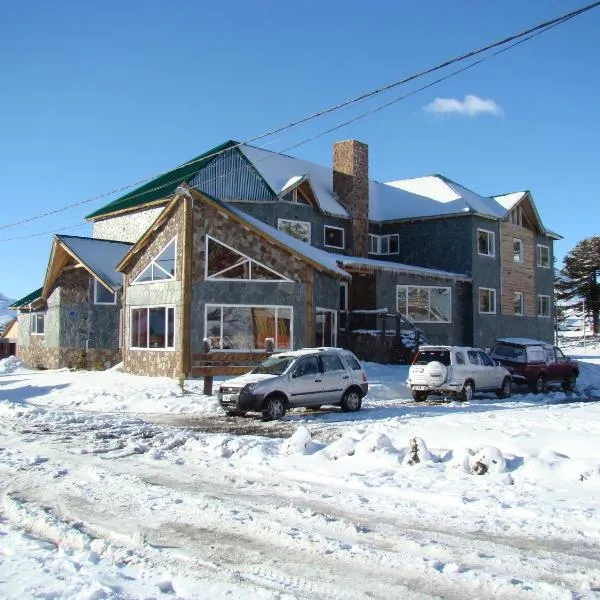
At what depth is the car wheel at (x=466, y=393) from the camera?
2153 cm

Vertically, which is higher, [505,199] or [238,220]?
[505,199]

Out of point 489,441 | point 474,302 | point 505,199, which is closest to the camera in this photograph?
point 489,441

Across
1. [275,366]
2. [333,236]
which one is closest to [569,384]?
[333,236]

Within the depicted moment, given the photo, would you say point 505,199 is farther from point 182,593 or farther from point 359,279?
point 182,593

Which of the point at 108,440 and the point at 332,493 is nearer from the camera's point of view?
the point at 332,493

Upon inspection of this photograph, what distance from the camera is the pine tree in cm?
6762

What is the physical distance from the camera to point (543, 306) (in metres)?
43.0

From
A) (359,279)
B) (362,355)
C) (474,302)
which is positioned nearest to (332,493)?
(362,355)

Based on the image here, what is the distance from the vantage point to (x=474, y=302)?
120 feet

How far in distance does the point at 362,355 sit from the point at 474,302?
9525 mm

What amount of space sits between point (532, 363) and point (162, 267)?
14.1m

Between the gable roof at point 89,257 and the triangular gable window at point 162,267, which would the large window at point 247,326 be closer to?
the triangular gable window at point 162,267

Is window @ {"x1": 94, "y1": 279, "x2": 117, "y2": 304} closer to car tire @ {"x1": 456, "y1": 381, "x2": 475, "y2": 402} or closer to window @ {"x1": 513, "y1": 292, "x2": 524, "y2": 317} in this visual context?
car tire @ {"x1": 456, "y1": 381, "x2": 475, "y2": 402}

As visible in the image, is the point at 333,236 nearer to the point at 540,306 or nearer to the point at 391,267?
the point at 391,267
